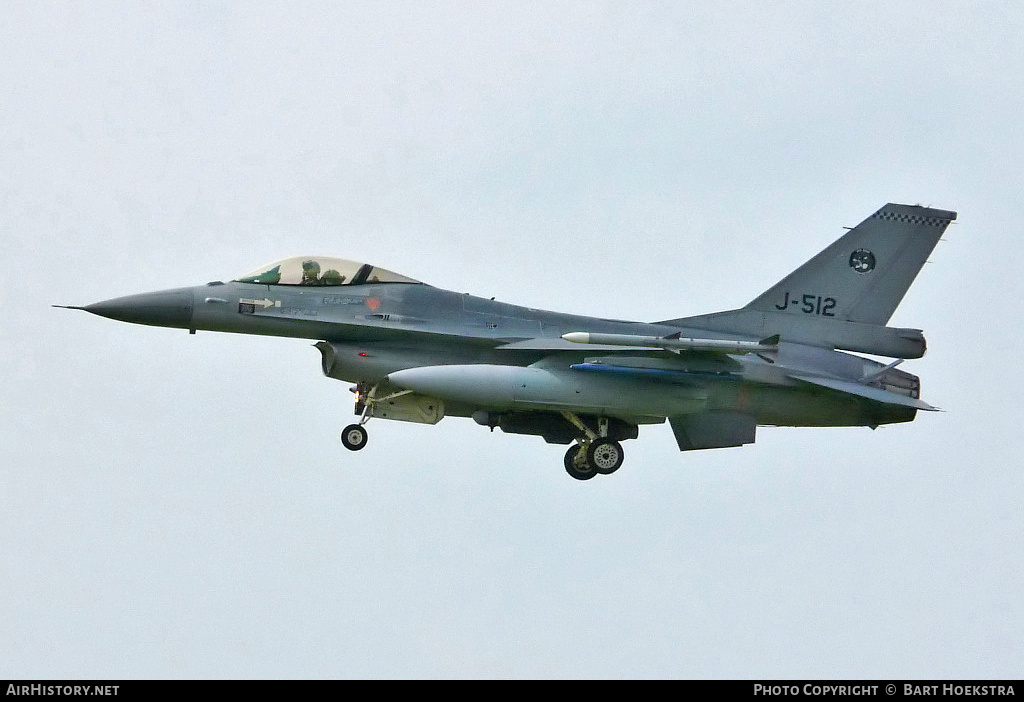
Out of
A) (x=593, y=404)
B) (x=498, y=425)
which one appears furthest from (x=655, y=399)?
(x=498, y=425)

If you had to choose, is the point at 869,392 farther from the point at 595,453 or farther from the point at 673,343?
the point at 595,453

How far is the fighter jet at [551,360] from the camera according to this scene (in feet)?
72.0

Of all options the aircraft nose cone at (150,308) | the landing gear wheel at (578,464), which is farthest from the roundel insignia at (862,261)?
the aircraft nose cone at (150,308)

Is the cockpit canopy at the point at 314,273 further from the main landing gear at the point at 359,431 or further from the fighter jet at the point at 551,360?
the main landing gear at the point at 359,431

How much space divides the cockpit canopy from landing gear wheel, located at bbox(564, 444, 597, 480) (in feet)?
11.6

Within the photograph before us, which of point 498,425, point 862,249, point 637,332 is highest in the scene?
point 862,249

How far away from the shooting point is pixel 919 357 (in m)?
23.6

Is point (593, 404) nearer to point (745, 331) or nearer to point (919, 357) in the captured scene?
point (745, 331)

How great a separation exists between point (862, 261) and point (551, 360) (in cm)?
520

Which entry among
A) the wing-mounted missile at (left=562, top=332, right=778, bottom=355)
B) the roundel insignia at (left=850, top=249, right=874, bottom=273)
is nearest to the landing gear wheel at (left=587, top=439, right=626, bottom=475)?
the wing-mounted missile at (left=562, top=332, right=778, bottom=355)

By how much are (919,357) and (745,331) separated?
254 centimetres
